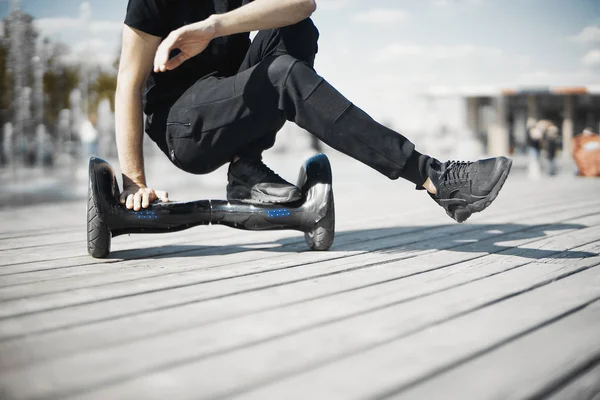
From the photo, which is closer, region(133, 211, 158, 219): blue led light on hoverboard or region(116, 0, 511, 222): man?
region(116, 0, 511, 222): man

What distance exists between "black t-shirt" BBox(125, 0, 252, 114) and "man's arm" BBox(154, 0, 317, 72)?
0.99ft

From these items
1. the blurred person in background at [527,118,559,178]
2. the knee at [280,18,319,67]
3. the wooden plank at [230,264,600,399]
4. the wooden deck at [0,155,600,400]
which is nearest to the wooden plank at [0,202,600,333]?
the wooden deck at [0,155,600,400]

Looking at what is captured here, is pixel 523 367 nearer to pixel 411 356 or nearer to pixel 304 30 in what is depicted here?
pixel 411 356

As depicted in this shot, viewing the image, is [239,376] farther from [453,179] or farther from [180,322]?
[453,179]

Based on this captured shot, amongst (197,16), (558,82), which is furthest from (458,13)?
(197,16)

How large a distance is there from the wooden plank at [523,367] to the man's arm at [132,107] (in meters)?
1.31

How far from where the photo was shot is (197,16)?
2156 millimetres

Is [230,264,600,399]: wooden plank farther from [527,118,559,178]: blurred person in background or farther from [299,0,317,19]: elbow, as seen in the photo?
[527,118,559,178]: blurred person in background

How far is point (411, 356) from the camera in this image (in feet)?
3.26

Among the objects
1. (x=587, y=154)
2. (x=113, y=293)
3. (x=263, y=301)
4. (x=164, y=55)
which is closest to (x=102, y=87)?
(x=587, y=154)

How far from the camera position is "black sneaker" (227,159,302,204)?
2.09m

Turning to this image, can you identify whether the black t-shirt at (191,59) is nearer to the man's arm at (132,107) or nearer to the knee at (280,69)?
the man's arm at (132,107)

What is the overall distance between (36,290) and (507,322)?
43.9 inches

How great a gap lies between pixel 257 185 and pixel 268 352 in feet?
3.82
